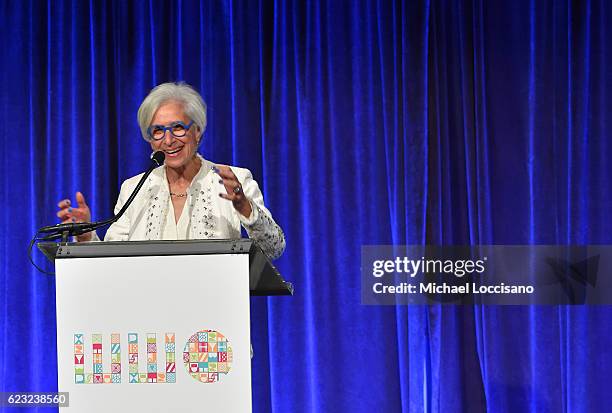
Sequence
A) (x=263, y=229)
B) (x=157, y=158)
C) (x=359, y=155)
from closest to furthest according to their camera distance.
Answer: (x=157, y=158) → (x=263, y=229) → (x=359, y=155)

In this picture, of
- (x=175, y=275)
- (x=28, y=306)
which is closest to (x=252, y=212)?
(x=175, y=275)

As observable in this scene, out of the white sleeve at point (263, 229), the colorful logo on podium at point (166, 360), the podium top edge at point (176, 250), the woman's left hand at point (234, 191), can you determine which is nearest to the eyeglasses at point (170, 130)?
the white sleeve at point (263, 229)

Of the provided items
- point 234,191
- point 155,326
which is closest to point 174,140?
point 234,191

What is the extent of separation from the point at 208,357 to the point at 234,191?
0.43m

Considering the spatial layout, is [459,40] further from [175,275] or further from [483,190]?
[175,275]

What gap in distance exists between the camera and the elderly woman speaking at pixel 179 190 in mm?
2408

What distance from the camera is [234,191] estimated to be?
1896mm

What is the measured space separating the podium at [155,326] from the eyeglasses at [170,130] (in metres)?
0.78

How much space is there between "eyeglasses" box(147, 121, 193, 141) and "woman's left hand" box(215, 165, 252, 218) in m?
0.62

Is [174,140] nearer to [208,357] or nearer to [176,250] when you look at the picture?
[176,250]

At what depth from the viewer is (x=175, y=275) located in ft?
5.91

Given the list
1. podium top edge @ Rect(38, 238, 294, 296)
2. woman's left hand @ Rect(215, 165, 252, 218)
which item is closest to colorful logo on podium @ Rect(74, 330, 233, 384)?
podium top edge @ Rect(38, 238, 294, 296)

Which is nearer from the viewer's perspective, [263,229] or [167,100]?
[263,229]

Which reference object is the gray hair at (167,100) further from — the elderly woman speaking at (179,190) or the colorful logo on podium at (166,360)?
the colorful logo on podium at (166,360)
